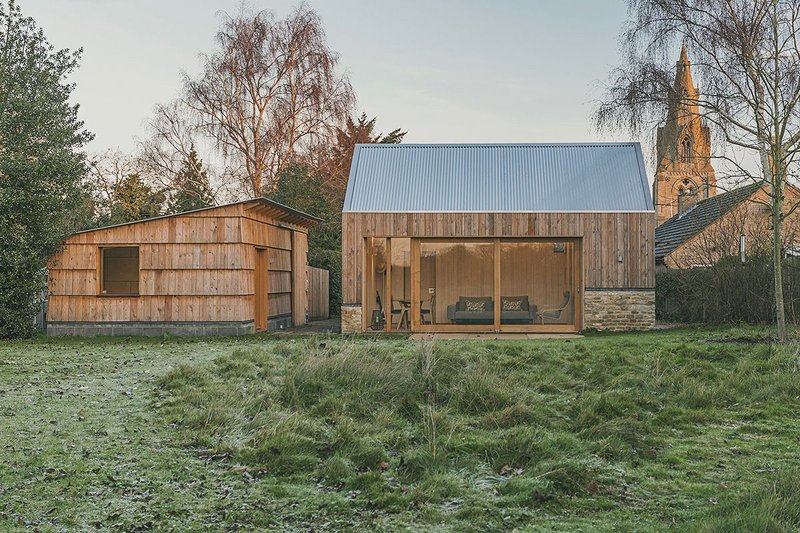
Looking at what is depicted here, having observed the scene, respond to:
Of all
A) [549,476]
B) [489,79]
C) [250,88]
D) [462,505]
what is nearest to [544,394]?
[549,476]

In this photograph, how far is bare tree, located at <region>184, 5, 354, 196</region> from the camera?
27766 mm

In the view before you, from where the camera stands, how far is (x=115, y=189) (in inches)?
1217

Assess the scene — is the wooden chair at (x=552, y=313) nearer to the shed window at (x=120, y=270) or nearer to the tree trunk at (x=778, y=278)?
the tree trunk at (x=778, y=278)

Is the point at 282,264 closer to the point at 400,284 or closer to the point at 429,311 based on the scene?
the point at 400,284

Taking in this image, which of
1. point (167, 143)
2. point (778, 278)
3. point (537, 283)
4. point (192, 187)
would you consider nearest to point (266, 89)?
point (167, 143)

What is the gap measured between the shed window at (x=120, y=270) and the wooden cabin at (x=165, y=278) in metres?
0.03

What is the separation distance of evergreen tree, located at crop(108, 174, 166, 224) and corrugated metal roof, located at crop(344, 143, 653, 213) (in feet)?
43.4

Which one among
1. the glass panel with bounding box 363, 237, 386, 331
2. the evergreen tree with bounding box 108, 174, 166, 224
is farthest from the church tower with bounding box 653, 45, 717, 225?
the evergreen tree with bounding box 108, 174, 166, 224

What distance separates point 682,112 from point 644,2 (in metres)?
2.11

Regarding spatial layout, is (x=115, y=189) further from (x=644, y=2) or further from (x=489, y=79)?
(x=644, y=2)

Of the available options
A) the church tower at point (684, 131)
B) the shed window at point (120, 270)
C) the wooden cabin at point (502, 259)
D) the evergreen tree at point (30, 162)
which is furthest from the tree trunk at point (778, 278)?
the evergreen tree at point (30, 162)

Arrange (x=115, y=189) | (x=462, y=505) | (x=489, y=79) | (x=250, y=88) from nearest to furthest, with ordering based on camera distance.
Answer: (x=462, y=505)
(x=489, y=79)
(x=250, y=88)
(x=115, y=189)

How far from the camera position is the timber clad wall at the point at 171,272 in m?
16.5

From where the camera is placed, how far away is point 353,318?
17.1 meters
